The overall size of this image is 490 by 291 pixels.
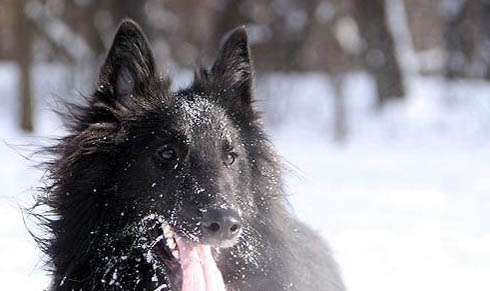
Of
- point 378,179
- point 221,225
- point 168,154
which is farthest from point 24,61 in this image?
point 221,225

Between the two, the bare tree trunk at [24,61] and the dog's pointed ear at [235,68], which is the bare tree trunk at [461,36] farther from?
the dog's pointed ear at [235,68]

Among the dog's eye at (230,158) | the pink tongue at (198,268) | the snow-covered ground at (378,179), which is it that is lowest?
the snow-covered ground at (378,179)

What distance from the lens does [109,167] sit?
14.8 ft

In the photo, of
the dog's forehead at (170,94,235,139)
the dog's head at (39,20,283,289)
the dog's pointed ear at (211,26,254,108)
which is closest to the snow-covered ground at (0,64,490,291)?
the dog's pointed ear at (211,26,254,108)

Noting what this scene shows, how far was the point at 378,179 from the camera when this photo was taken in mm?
12969

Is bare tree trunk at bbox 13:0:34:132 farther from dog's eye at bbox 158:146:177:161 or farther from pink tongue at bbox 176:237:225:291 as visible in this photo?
pink tongue at bbox 176:237:225:291

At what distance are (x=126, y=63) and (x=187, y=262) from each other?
1.26 m

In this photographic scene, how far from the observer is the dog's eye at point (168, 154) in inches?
176

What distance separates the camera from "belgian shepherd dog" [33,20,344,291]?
14.3 ft

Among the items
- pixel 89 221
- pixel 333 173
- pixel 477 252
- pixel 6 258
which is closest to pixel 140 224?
pixel 89 221

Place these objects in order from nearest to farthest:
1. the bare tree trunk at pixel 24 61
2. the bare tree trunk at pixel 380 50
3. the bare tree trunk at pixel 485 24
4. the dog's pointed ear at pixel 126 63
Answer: the dog's pointed ear at pixel 126 63 → the bare tree trunk at pixel 24 61 → the bare tree trunk at pixel 380 50 → the bare tree trunk at pixel 485 24

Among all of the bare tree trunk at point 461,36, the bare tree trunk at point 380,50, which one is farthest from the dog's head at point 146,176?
the bare tree trunk at point 461,36

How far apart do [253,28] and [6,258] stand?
58.4 feet

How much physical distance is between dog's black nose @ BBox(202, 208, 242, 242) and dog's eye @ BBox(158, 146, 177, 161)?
1.64ft
